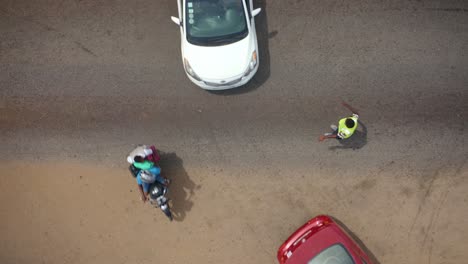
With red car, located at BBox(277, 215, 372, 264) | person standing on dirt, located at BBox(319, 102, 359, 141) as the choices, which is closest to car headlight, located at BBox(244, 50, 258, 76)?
person standing on dirt, located at BBox(319, 102, 359, 141)

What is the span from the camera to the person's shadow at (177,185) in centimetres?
646

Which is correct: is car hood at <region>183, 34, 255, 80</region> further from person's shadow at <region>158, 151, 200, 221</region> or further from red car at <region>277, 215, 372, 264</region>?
red car at <region>277, 215, 372, 264</region>

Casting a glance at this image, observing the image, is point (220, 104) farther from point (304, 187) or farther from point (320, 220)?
point (320, 220)

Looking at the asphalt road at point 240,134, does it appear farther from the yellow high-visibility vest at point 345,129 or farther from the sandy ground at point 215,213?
the yellow high-visibility vest at point 345,129

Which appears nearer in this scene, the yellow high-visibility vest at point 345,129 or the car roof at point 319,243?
the car roof at point 319,243

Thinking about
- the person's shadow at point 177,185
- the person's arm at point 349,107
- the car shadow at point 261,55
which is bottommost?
the person's shadow at point 177,185

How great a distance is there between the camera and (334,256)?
5.47 m

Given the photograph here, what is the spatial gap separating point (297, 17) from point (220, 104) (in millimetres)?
2684

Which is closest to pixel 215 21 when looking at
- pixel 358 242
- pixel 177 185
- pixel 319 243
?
pixel 177 185

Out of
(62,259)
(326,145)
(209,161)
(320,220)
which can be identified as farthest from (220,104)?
(62,259)

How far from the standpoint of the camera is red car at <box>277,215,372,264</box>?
5.46 meters

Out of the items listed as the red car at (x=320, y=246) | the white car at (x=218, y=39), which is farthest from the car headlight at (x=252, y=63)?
the red car at (x=320, y=246)

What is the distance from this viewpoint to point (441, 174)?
6.24 m

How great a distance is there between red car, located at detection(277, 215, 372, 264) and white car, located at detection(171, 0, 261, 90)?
350 cm
